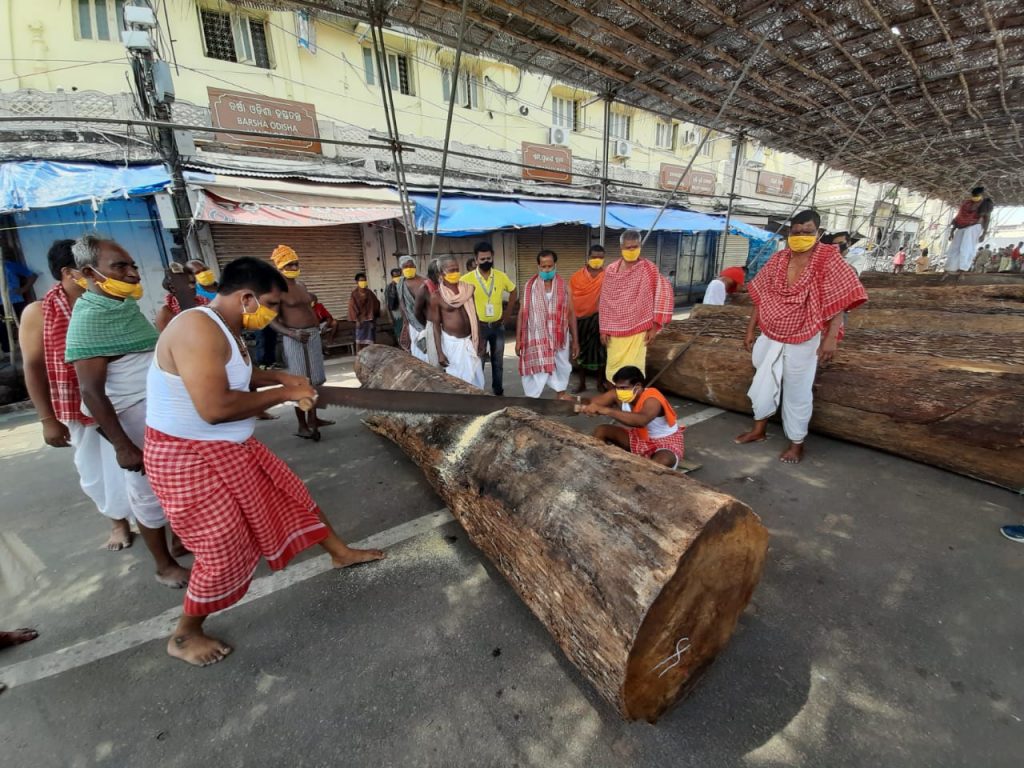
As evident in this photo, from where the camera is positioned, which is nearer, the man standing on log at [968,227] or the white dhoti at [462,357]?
the white dhoti at [462,357]

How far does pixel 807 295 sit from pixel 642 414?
1.70 metres

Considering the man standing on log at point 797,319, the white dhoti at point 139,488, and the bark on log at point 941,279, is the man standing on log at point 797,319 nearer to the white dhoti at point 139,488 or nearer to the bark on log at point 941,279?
the white dhoti at point 139,488

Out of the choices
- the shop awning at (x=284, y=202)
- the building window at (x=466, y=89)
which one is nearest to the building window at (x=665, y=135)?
the building window at (x=466, y=89)

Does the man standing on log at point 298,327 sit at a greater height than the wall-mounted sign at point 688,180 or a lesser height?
lesser

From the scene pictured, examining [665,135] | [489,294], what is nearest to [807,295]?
[489,294]

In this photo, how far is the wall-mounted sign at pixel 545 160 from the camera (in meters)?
10.4

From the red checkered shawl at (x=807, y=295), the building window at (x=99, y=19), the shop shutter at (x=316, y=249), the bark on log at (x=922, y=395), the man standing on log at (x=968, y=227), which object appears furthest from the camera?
the man standing on log at (x=968, y=227)

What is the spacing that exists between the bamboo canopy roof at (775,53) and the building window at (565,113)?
728 cm

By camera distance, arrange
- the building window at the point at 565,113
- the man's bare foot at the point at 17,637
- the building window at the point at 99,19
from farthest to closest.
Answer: the building window at the point at 565,113 → the building window at the point at 99,19 → the man's bare foot at the point at 17,637

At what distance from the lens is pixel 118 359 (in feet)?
6.84

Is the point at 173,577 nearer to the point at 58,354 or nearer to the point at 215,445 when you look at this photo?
the point at 215,445

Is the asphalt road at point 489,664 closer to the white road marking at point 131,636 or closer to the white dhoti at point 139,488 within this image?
the white road marking at point 131,636

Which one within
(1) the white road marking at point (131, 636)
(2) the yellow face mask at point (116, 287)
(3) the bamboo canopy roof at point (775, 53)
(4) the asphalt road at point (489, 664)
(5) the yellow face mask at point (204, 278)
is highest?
(3) the bamboo canopy roof at point (775, 53)

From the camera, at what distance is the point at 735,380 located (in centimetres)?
403
